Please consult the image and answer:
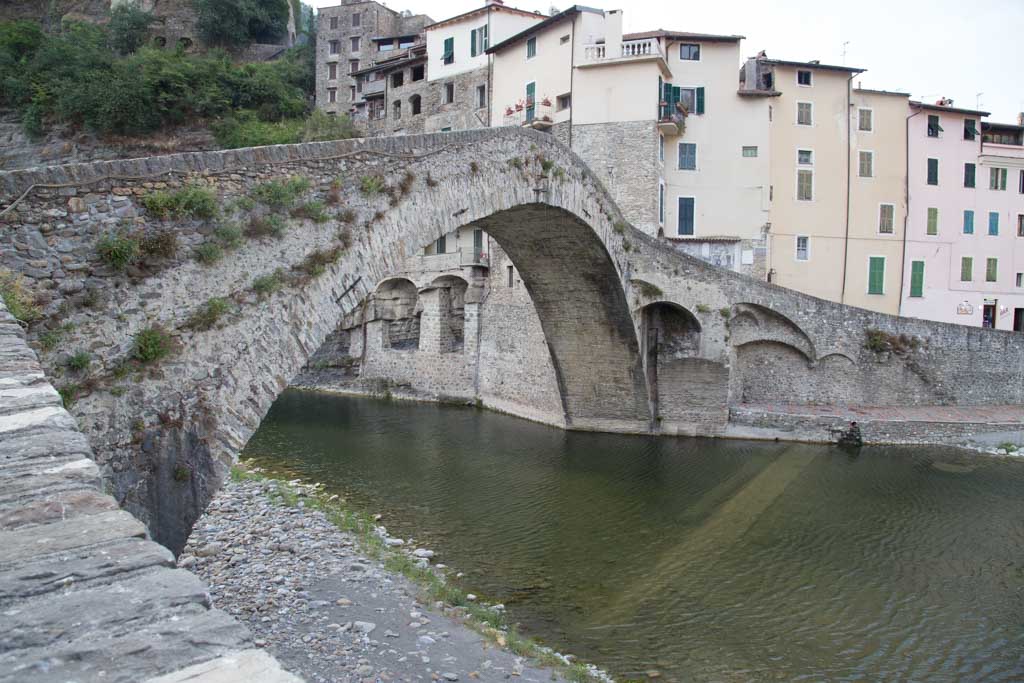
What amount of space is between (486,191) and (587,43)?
11345 millimetres

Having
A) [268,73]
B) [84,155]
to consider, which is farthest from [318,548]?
[268,73]

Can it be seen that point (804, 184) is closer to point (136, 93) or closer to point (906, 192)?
point (906, 192)

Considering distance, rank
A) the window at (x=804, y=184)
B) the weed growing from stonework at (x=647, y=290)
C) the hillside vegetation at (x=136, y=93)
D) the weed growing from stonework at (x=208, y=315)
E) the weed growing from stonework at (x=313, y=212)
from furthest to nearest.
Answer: the hillside vegetation at (x=136, y=93) → the window at (x=804, y=184) → the weed growing from stonework at (x=647, y=290) → the weed growing from stonework at (x=313, y=212) → the weed growing from stonework at (x=208, y=315)

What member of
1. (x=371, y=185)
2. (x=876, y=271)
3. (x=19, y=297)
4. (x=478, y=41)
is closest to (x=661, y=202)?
(x=876, y=271)

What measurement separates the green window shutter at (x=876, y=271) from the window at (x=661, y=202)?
6548 millimetres

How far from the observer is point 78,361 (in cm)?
533

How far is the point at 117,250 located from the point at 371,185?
2.77 m

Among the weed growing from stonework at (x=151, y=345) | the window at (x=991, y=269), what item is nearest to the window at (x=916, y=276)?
the window at (x=991, y=269)

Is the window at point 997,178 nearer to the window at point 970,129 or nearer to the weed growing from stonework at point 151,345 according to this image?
the window at point 970,129

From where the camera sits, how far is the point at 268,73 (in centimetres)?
2977

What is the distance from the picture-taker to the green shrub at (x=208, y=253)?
610 centimetres

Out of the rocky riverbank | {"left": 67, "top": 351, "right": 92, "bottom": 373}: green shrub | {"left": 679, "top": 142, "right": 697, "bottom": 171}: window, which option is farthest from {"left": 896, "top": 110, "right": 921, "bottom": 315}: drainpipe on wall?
{"left": 67, "top": 351, "right": 92, "bottom": 373}: green shrub

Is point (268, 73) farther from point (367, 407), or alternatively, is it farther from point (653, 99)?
point (653, 99)

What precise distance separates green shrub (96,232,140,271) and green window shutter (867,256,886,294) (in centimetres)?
2059
